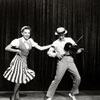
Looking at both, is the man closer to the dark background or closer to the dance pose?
the dance pose

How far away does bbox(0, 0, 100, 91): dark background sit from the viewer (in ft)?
21.5

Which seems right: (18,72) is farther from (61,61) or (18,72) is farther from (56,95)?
(56,95)

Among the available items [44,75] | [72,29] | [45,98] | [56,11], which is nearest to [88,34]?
[72,29]

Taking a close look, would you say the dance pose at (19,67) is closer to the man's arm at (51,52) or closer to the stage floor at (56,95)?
the man's arm at (51,52)

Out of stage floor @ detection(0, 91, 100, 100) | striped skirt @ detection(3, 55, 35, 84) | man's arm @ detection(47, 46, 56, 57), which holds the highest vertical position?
man's arm @ detection(47, 46, 56, 57)

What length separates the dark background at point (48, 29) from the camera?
6.56 m

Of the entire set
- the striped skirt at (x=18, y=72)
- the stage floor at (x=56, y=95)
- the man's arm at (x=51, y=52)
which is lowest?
the stage floor at (x=56, y=95)

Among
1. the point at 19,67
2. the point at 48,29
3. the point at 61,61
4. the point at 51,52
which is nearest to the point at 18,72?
the point at 19,67

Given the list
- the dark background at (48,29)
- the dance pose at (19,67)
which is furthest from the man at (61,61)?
the dark background at (48,29)

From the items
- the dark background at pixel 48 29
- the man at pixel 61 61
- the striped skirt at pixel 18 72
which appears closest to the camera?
the striped skirt at pixel 18 72

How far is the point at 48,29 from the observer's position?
667 centimetres

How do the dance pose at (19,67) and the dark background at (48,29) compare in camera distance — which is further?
the dark background at (48,29)

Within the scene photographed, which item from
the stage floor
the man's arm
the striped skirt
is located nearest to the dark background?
the stage floor

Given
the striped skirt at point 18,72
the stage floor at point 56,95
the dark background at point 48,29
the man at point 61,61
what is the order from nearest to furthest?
the striped skirt at point 18,72 < the man at point 61,61 < the stage floor at point 56,95 < the dark background at point 48,29
